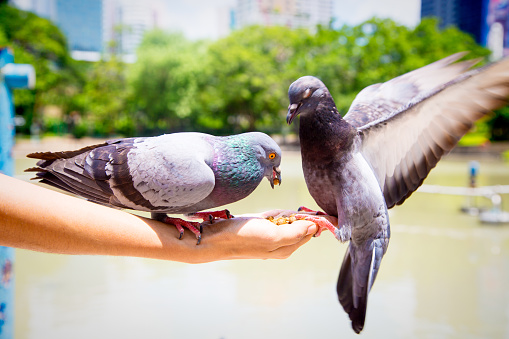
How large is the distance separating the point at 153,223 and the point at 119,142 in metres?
0.36

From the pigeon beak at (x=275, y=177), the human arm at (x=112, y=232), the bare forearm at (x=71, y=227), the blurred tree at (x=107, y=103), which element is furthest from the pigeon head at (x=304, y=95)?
the blurred tree at (x=107, y=103)

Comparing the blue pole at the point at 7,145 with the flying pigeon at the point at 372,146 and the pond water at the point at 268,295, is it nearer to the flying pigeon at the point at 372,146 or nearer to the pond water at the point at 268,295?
the pond water at the point at 268,295

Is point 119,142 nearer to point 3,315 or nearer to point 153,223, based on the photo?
point 153,223

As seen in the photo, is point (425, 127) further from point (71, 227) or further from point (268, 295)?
point (268, 295)

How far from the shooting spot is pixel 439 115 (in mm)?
1856

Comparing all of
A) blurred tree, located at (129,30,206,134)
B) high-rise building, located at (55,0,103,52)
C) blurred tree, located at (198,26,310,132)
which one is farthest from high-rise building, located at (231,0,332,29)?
high-rise building, located at (55,0,103,52)

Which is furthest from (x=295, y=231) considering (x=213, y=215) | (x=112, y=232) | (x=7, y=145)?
(x=7, y=145)

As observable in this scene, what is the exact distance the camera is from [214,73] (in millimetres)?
21344

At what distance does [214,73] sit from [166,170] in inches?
807

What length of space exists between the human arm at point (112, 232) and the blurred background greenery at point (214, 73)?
10.0 metres

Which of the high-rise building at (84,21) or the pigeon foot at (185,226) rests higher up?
the high-rise building at (84,21)

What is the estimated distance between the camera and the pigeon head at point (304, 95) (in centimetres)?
163

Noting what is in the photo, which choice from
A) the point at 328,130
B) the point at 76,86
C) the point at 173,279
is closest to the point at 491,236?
the point at 173,279

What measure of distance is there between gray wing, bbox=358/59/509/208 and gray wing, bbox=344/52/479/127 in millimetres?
265
